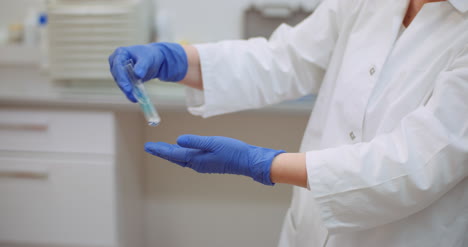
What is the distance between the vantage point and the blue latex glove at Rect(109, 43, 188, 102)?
90 centimetres

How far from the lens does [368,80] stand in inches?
33.1

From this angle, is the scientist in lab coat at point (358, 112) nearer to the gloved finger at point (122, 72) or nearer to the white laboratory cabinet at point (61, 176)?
the gloved finger at point (122, 72)

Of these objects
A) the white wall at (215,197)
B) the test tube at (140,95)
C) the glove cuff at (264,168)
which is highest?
the test tube at (140,95)

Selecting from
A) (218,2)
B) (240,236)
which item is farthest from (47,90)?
(240,236)

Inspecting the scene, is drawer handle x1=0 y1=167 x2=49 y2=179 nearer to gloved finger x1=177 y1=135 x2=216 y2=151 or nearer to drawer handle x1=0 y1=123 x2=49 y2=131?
drawer handle x1=0 y1=123 x2=49 y2=131

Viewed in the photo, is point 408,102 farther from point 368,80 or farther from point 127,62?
point 127,62

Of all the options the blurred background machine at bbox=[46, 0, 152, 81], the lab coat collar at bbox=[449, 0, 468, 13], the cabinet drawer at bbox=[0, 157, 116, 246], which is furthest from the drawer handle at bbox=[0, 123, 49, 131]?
Answer: the lab coat collar at bbox=[449, 0, 468, 13]

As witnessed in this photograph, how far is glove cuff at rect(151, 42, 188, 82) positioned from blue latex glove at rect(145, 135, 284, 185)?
269mm

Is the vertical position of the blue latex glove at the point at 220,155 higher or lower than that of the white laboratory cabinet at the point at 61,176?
higher

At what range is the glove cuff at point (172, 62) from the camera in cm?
100

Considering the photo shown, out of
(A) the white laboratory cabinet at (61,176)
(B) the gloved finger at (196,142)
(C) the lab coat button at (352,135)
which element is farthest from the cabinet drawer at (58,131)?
(C) the lab coat button at (352,135)

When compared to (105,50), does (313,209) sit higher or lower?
lower

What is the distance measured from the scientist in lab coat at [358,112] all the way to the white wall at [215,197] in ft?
2.78

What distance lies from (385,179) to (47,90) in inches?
53.0
